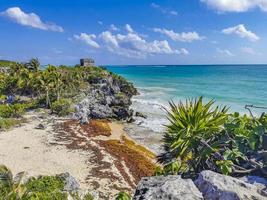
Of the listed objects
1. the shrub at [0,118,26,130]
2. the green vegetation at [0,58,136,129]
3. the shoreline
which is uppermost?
the green vegetation at [0,58,136,129]

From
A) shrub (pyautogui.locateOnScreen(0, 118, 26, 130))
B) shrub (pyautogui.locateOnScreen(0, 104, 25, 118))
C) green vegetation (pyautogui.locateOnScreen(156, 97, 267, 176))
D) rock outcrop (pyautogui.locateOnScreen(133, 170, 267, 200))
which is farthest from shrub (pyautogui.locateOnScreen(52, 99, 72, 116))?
rock outcrop (pyautogui.locateOnScreen(133, 170, 267, 200))

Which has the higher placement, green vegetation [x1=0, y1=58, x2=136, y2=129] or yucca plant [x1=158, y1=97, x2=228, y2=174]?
yucca plant [x1=158, y1=97, x2=228, y2=174]

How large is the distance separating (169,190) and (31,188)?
10.6 m

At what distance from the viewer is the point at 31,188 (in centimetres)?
1623

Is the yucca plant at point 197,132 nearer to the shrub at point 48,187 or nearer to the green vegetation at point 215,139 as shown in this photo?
the green vegetation at point 215,139

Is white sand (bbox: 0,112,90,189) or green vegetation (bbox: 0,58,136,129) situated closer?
white sand (bbox: 0,112,90,189)

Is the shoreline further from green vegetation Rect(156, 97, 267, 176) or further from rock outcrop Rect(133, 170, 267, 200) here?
rock outcrop Rect(133, 170, 267, 200)

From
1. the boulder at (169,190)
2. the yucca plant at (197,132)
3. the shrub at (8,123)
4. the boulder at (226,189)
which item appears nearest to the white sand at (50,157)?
the shrub at (8,123)

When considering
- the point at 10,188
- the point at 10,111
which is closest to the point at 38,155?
the point at 10,188

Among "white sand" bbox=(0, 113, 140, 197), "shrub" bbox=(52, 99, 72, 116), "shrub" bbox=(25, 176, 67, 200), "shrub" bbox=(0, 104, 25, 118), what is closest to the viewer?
"shrub" bbox=(25, 176, 67, 200)

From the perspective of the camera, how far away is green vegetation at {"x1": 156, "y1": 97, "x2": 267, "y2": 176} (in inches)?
354

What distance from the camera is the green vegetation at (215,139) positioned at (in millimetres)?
9000

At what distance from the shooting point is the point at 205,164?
9711 mm

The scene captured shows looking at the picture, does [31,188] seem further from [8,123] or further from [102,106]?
→ [102,106]
